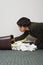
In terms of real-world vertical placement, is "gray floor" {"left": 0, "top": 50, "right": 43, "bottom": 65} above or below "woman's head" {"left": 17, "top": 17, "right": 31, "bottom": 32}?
below

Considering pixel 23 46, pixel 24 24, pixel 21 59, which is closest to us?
pixel 21 59

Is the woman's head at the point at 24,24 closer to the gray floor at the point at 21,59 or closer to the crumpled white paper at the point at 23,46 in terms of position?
the crumpled white paper at the point at 23,46

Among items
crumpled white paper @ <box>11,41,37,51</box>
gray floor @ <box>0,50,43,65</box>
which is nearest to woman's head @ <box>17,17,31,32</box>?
crumpled white paper @ <box>11,41,37,51</box>

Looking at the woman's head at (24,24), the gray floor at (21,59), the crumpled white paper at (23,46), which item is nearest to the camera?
the gray floor at (21,59)

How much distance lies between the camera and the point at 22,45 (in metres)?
2.30

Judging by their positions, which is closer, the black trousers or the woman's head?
the black trousers

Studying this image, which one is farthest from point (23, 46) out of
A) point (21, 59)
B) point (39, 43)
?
point (21, 59)

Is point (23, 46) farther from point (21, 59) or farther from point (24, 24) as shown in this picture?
point (21, 59)

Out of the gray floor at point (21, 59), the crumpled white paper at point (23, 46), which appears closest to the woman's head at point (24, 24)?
the crumpled white paper at point (23, 46)

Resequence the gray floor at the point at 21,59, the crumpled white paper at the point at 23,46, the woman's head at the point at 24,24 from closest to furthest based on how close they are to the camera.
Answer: the gray floor at the point at 21,59 → the crumpled white paper at the point at 23,46 → the woman's head at the point at 24,24

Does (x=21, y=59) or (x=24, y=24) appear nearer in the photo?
(x=21, y=59)

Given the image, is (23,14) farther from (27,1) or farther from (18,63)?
(18,63)

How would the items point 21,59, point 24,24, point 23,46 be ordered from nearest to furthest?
point 21,59 → point 23,46 → point 24,24

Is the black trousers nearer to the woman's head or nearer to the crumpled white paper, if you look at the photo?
the crumpled white paper
